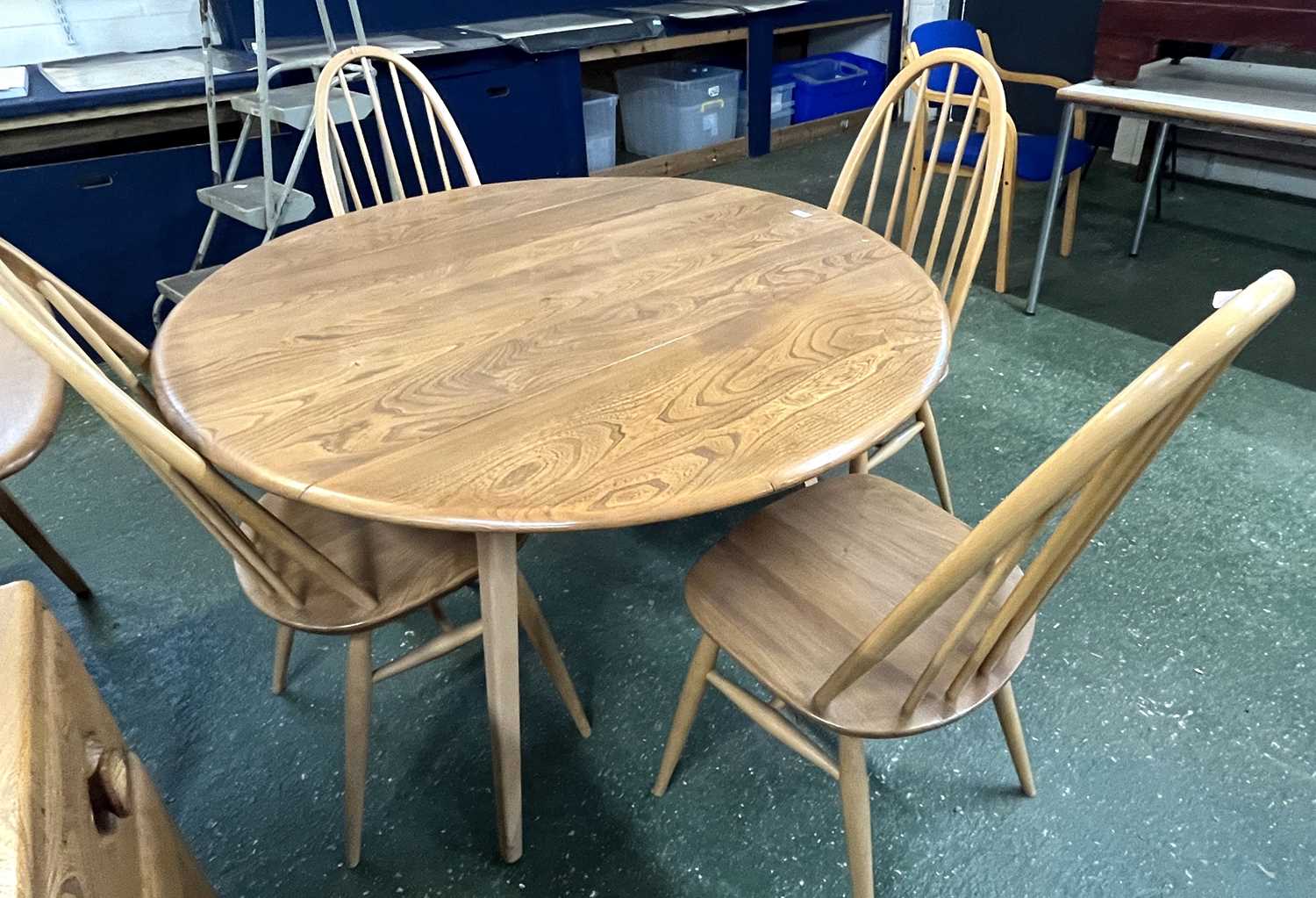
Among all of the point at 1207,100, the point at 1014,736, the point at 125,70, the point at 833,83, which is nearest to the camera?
the point at 1014,736

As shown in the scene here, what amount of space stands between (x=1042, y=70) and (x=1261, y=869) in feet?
13.0

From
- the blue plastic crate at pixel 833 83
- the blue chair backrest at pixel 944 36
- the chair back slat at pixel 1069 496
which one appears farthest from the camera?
the blue plastic crate at pixel 833 83

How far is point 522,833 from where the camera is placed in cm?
125

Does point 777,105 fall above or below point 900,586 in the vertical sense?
above

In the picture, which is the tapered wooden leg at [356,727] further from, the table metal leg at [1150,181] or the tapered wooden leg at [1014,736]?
the table metal leg at [1150,181]

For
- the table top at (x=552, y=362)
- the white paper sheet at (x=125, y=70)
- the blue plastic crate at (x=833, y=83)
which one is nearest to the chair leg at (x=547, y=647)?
the table top at (x=552, y=362)

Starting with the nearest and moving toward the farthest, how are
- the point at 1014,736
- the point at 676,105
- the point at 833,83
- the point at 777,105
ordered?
the point at 1014,736, the point at 676,105, the point at 777,105, the point at 833,83

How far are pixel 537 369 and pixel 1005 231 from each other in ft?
7.31

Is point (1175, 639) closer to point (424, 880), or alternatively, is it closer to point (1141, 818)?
point (1141, 818)

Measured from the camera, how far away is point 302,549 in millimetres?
943

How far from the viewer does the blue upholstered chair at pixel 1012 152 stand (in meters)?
2.64

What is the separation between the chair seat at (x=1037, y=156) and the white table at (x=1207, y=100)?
237mm

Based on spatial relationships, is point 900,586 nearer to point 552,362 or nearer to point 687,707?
point 687,707

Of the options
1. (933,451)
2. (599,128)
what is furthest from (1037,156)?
(599,128)
